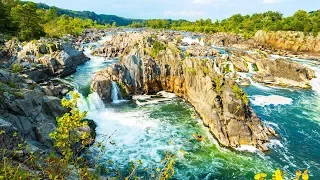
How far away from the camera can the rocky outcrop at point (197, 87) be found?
27.0 m

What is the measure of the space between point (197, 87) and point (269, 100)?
1255 cm

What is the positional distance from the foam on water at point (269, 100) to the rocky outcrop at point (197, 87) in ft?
25.9

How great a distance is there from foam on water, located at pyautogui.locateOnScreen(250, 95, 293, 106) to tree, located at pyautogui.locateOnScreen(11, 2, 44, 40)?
4641 cm

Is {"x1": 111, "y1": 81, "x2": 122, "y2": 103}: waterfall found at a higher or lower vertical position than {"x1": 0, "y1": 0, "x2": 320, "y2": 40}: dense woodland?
lower

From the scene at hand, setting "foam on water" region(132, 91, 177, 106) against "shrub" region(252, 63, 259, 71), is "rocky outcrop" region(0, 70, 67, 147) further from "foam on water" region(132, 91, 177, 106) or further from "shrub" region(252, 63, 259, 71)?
"shrub" region(252, 63, 259, 71)

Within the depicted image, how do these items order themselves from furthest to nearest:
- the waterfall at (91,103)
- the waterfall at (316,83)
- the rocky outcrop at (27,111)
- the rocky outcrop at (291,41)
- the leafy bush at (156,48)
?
the rocky outcrop at (291,41), the waterfall at (316,83), the leafy bush at (156,48), the waterfall at (91,103), the rocky outcrop at (27,111)

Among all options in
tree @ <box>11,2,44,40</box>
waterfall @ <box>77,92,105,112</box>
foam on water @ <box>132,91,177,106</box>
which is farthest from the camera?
tree @ <box>11,2,44,40</box>

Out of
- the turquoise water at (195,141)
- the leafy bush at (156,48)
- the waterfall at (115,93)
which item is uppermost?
the leafy bush at (156,48)

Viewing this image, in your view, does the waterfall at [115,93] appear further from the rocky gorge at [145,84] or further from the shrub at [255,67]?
the shrub at [255,67]

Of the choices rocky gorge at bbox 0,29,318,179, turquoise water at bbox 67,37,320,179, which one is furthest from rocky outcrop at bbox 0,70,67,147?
turquoise water at bbox 67,37,320,179

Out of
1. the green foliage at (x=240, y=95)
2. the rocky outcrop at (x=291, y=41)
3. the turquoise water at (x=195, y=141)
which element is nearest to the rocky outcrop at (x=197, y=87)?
the green foliage at (x=240, y=95)

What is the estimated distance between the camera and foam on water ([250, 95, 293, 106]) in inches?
1521

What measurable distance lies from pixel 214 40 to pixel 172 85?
6359 cm

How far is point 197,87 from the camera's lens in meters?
35.2
